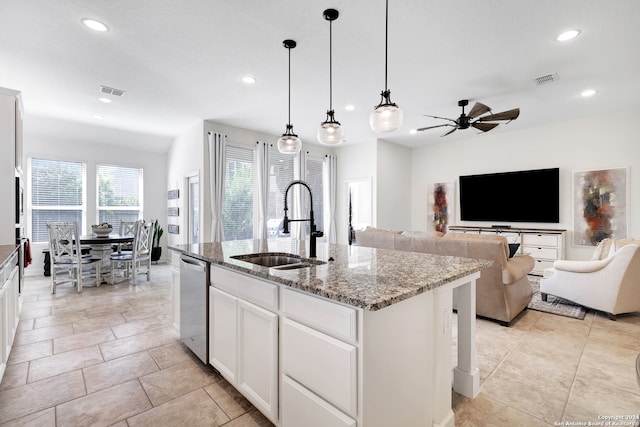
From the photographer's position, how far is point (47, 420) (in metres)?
1.79

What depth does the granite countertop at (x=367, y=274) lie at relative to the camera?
1.24 m

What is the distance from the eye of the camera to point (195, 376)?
7.44ft

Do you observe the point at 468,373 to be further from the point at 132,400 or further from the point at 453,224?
the point at 453,224

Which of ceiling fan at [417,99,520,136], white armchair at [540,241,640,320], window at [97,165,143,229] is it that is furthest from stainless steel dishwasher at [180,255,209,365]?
window at [97,165,143,229]

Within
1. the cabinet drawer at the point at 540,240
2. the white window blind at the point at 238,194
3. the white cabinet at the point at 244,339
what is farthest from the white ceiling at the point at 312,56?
the white cabinet at the point at 244,339

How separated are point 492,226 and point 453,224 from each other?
932 mm

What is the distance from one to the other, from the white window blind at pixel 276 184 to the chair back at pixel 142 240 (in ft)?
7.18

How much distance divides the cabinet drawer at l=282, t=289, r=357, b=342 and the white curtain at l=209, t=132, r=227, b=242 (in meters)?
4.28

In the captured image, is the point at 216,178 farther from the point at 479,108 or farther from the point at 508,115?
the point at 508,115

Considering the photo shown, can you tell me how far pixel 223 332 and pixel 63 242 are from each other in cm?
423

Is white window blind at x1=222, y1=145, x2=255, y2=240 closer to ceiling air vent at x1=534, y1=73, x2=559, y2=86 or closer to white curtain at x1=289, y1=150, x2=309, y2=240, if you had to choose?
white curtain at x1=289, y1=150, x2=309, y2=240

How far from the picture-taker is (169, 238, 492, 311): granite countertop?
1.24m

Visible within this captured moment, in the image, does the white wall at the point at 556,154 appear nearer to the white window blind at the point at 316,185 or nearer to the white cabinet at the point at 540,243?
the white cabinet at the point at 540,243

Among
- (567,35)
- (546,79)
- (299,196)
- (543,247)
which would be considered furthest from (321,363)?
(543,247)
